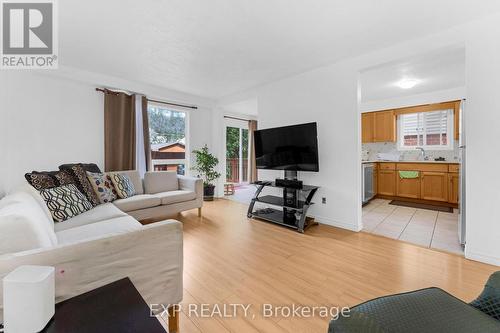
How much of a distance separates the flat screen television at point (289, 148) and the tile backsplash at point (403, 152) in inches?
127

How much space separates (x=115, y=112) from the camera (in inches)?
146

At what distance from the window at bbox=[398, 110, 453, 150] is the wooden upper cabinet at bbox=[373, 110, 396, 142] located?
1.02 feet

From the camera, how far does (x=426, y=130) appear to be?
479 centimetres

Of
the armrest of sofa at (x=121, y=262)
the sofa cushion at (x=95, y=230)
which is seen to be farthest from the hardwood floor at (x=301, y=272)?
the sofa cushion at (x=95, y=230)

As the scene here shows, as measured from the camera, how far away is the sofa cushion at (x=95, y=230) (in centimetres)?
164

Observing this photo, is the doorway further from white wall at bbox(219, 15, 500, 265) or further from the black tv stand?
the black tv stand

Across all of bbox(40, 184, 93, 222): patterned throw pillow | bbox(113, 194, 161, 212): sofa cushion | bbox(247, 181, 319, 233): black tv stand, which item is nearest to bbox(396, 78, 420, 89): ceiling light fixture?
bbox(247, 181, 319, 233): black tv stand

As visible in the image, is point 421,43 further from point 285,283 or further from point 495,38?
point 285,283

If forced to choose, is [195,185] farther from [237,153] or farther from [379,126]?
[379,126]

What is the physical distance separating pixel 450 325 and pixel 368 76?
3.74m

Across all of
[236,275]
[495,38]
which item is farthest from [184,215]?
[495,38]

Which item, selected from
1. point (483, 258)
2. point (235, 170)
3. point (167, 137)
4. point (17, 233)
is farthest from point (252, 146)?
point (17, 233)

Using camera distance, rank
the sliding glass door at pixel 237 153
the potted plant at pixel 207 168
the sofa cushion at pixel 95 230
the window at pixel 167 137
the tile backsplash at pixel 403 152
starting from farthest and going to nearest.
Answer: the sliding glass door at pixel 237 153 < the potted plant at pixel 207 168 < the tile backsplash at pixel 403 152 < the window at pixel 167 137 < the sofa cushion at pixel 95 230

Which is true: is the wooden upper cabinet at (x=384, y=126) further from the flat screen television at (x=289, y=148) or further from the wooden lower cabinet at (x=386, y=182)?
the flat screen television at (x=289, y=148)
